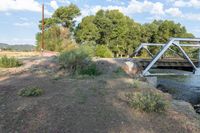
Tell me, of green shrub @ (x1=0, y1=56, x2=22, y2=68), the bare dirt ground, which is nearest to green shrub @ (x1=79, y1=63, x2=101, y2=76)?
the bare dirt ground

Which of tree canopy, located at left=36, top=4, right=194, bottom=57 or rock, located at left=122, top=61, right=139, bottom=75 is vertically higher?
tree canopy, located at left=36, top=4, right=194, bottom=57

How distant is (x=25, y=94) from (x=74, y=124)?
2359 millimetres

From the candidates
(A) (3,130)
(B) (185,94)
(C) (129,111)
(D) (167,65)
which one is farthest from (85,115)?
(D) (167,65)

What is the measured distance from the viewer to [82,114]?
25.9 ft

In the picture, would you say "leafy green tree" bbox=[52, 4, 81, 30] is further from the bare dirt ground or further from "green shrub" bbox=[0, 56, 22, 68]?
the bare dirt ground

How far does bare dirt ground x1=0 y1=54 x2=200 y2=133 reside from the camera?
7.30 m

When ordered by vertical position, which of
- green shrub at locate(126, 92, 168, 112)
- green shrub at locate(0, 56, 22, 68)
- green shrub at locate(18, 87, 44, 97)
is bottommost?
green shrub at locate(126, 92, 168, 112)

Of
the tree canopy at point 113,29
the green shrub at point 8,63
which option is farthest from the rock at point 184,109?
the tree canopy at point 113,29

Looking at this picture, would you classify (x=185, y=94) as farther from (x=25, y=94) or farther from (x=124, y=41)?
(x=124, y=41)

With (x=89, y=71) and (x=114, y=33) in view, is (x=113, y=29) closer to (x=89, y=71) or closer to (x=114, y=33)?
(x=114, y=33)

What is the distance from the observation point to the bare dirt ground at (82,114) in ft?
24.0

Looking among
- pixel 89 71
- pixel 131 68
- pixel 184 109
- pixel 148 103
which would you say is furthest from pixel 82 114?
pixel 131 68

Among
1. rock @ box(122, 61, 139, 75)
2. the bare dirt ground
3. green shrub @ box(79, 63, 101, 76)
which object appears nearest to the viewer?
the bare dirt ground

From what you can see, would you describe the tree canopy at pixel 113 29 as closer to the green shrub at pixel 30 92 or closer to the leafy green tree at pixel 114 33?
the leafy green tree at pixel 114 33
